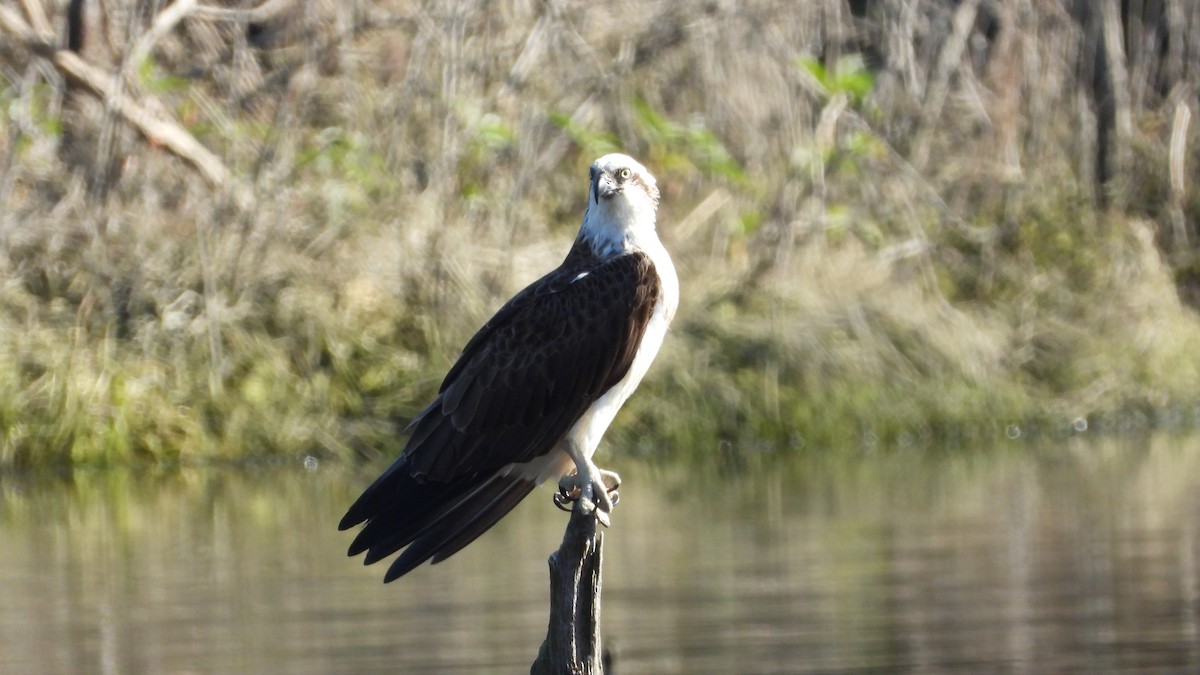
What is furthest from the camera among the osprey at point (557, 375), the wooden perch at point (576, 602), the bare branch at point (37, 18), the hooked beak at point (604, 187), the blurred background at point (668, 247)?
the bare branch at point (37, 18)

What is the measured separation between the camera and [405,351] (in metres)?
15.0

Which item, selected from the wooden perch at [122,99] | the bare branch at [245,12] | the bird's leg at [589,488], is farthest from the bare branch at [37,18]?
the bird's leg at [589,488]

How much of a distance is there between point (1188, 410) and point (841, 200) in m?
3.19

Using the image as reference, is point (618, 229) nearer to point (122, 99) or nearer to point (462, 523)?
point (462, 523)

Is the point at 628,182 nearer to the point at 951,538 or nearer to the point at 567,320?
the point at 567,320

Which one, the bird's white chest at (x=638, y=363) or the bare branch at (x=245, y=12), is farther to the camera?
the bare branch at (x=245, y=12)

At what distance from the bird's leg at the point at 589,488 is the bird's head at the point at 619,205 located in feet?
2.20

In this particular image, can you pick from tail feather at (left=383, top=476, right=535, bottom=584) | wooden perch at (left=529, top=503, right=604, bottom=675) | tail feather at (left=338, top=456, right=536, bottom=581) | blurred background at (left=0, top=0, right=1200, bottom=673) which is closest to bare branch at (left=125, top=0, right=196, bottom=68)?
blurred background at (left=0, top=0, right=1200, bottom=673)

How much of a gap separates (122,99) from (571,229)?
3.50 meters

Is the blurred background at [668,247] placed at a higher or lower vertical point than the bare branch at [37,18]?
lower

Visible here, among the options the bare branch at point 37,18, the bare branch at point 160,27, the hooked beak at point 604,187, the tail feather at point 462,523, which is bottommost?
the tail feather at point 462,523

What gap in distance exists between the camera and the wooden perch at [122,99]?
15469mm

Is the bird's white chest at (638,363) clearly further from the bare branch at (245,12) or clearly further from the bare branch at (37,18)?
the bare branch at (37,18)

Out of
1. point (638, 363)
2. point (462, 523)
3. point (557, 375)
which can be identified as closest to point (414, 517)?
point (462, 523)
